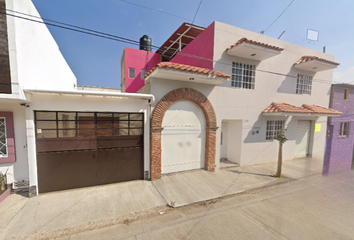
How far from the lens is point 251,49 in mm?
6223

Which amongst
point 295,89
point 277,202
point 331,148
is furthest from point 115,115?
point 331,148

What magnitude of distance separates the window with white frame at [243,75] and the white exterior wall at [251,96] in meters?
0.23

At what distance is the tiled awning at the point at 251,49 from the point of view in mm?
5961

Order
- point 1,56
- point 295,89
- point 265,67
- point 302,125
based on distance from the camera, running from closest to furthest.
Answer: point 1,56 → point 265,67 → point 295,89 → point 302,125

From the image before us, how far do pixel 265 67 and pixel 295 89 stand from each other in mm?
2804

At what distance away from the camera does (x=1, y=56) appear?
138 inches

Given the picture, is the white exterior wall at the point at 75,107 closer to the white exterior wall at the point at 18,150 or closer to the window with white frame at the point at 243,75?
the white exterior wall at the point at 18,150

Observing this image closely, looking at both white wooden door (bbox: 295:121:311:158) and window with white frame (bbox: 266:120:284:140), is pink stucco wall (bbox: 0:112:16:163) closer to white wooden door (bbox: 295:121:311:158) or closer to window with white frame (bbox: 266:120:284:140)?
window with white frame (bbox: 266:120:284:140)

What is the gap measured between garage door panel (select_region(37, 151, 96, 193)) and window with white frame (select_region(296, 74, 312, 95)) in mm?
11869

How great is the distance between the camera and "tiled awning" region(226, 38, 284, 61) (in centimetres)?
596

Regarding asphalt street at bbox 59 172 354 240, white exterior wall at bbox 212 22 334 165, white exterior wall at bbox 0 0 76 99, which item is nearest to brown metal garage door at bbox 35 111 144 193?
white exterior wall at bbox 0 0 76 99

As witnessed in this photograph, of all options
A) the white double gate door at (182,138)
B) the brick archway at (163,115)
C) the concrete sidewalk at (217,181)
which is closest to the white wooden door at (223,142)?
the concrete sidewalk at (217,181)

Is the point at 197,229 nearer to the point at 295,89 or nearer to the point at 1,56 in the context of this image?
the point at 1,56

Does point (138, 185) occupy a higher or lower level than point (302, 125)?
lower
